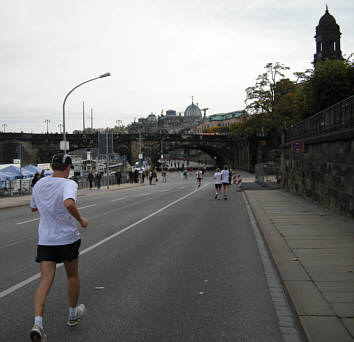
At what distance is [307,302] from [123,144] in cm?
7980

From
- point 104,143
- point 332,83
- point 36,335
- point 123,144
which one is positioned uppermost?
point 332,83

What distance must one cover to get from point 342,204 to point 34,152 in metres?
72.4

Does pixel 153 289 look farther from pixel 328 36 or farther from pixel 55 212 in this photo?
pixel 328 36

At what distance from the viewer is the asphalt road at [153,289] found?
4.06 m

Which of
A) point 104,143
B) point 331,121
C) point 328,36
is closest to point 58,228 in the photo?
point 331,121

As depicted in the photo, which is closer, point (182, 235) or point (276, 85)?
point (182, 235)

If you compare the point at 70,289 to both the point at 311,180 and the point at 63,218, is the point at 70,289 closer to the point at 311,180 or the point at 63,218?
the point at 63,218

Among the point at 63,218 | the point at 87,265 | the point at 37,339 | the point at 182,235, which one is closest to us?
the point at 37,339

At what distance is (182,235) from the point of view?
9922 millimetres

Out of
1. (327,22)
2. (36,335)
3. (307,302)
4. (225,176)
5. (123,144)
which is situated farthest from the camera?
(123,144)

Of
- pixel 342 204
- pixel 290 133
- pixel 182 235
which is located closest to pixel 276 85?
pixel 290 133

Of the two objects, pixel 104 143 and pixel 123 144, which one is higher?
pixel 123 144

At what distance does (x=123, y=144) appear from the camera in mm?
83312

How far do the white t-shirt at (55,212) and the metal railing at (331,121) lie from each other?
10541 mm
